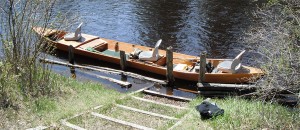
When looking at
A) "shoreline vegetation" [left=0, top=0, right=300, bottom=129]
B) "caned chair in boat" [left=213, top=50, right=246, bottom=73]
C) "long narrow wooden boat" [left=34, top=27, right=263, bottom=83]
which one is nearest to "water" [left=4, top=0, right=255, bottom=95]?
"long narrow wooden boat" [left=34, top=27, right=263, bottom=83]

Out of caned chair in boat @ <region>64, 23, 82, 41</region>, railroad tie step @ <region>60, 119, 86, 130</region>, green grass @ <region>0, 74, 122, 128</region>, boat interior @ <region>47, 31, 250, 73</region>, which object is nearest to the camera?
railroad tie step @ <region>60, 119, 86, 130</region>

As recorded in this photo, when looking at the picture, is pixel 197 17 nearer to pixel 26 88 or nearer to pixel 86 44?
pixel 86 44

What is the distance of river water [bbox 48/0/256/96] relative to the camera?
21.4 meters

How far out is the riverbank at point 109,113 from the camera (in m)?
7.77

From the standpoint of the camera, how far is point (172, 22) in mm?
25297

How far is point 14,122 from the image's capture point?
28.4 feet

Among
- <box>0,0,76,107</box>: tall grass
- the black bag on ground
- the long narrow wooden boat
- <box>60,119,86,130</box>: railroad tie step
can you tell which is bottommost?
the long narrow wooden boat

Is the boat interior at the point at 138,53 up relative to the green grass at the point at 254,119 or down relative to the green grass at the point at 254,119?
down

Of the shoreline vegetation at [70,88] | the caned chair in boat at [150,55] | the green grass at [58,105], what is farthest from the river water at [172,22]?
the shoreline vegetation at [70,88]

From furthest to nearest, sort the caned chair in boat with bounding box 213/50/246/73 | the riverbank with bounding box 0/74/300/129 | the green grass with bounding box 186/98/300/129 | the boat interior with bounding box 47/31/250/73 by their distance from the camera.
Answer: the boat interior with bounding box 47/31/250/73 → the caned chair in boat with bounding box 213/50/246/73 → the riverbank with bounding box 0/74/300/129 → the green grass with bounding box 186/98/300/129

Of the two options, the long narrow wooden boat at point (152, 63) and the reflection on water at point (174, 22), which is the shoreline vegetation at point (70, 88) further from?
the reflection on water at point (174, 22)

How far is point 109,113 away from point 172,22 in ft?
52.3

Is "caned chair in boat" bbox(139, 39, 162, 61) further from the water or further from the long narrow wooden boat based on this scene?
the water

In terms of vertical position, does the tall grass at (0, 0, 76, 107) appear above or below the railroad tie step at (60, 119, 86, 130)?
above
